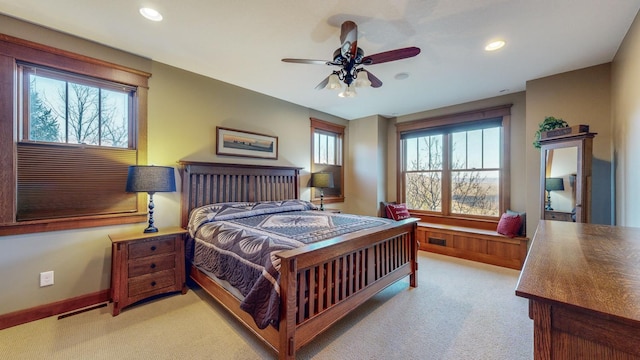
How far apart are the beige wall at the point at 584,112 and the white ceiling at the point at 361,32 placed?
16 cm

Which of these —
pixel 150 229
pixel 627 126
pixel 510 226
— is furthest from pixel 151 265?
pixel 627 126

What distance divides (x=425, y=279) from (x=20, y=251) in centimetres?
412

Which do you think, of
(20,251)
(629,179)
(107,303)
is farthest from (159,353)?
(629,179)

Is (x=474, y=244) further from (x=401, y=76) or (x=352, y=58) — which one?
(x=352, y=58)

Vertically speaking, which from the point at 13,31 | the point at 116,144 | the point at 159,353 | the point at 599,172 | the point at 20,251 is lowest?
the point at 159,353

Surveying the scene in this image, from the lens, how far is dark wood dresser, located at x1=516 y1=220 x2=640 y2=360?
0.64 metres

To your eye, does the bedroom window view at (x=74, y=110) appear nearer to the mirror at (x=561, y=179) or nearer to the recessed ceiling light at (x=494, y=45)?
the recessed ceiling light at (x=494, y=45)

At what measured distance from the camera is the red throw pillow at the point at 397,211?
15.8 feet

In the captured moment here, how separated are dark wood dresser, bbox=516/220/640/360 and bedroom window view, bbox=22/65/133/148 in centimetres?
356

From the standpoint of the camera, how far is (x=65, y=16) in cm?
217

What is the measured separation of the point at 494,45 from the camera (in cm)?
257

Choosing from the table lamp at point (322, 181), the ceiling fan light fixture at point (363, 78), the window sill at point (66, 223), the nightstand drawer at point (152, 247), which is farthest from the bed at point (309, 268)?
the ceiling fan light fixture at point (363, 78)

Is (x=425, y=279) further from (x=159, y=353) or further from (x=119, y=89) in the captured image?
(x=119, y=89)

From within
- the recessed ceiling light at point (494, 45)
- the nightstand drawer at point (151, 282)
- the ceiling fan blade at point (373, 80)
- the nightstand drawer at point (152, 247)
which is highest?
the recessed ceiling light at point (494, 45)
